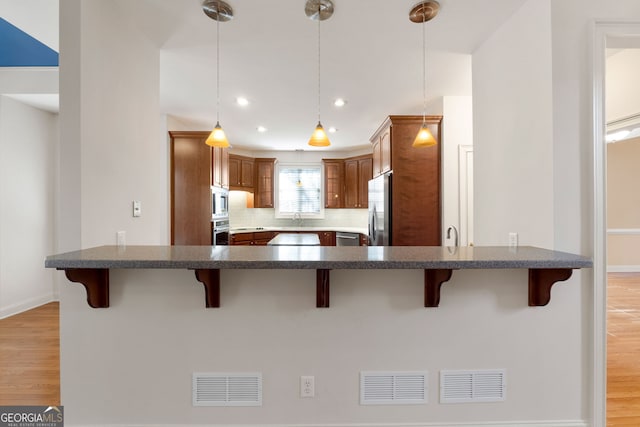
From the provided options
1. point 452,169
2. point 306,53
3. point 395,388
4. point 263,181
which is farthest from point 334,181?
point 395,388

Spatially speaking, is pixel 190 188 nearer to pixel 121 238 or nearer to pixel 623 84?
pixel 121 238

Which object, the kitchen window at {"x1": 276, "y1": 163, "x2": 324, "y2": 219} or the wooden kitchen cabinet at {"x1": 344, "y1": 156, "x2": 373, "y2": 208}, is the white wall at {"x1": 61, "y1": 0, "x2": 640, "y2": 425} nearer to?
the wooden kitchen cabinet at {"x1": 344, "y1": 156, "x2": 373, "y2": 208}

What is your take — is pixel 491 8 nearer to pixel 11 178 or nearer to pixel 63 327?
pixel 63 327

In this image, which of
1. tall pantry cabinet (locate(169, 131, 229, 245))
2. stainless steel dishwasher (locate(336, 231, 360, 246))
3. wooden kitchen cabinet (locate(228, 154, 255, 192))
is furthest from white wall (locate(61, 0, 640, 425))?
wooden kitchen cabinet (locate(228, 154, 255, 192))

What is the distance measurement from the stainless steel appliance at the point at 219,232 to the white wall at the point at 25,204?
199 centimetres

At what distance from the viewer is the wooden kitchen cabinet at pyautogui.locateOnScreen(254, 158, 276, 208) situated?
20.9 feet

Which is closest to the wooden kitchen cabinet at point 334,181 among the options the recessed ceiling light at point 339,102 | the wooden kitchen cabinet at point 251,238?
the wooden kitchen cabinet at point 251,238

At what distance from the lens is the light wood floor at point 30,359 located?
6.48 ft

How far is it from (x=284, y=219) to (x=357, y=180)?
1.87 meters

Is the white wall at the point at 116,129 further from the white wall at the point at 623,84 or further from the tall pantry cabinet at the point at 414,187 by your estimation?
the white wall at the point at 623,84

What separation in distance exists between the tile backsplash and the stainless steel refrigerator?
2387mm

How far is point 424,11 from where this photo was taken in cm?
196

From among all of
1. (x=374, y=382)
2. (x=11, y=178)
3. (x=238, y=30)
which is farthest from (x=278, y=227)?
(x=374, y=382)

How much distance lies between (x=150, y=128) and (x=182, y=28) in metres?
0.77
